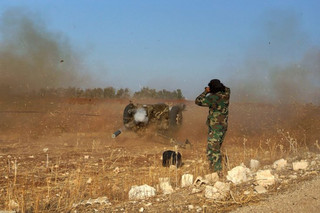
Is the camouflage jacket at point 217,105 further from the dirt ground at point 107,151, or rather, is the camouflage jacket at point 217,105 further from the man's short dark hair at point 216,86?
the dirt ground at point 107,151

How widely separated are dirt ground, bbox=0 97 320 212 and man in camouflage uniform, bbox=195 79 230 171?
383mm

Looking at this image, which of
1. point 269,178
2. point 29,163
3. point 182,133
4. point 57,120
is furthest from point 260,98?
point 269,178

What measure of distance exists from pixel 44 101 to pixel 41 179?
55.0 feet

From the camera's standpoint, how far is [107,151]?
A: 12.0 metres

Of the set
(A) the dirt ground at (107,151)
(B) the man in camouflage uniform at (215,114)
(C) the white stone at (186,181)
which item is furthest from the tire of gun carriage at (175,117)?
(C) the white stone at (186,181)

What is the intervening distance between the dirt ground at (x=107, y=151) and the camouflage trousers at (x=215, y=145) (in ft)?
0.69

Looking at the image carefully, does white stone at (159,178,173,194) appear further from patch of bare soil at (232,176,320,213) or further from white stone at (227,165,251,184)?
patch of bare soil at (232,176,320,213)

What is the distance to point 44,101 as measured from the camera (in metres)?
23.9

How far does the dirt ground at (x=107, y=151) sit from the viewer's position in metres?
5.79

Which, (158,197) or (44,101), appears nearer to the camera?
(158,197)

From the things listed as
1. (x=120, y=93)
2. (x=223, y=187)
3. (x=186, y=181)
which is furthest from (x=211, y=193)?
(x=120, y=93)

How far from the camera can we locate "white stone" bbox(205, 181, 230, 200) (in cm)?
545

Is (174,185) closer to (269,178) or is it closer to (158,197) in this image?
(158,197)

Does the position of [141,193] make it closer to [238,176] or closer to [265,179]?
[238,176]
